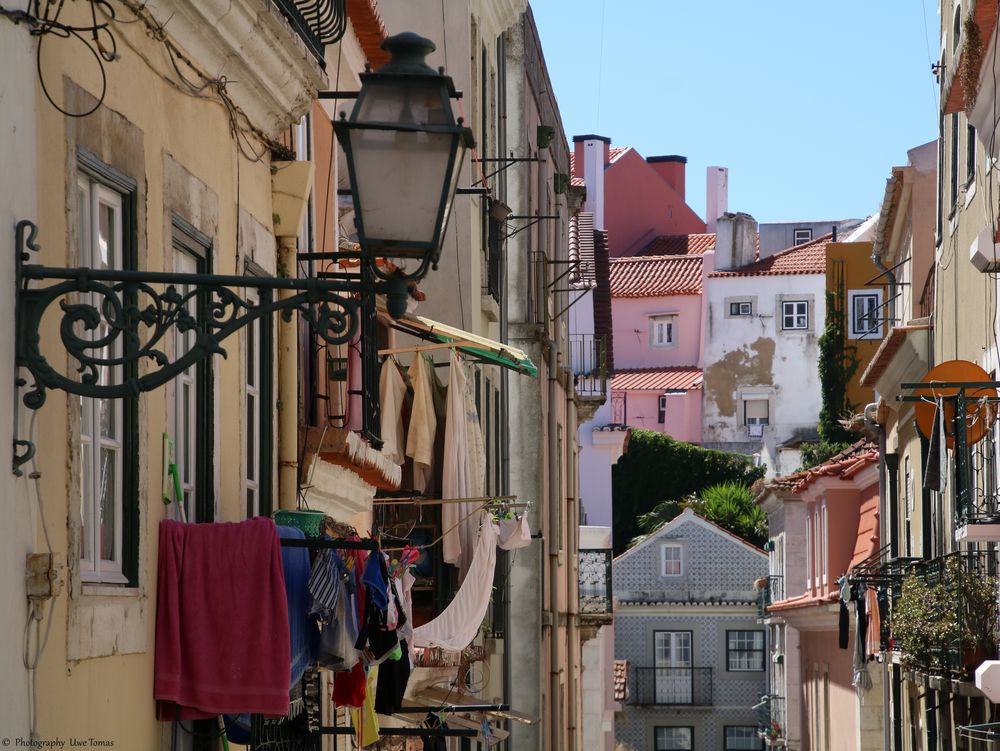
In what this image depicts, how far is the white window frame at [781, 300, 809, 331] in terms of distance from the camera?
66.6 meters

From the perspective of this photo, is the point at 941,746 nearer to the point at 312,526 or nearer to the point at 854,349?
the point at 312,526

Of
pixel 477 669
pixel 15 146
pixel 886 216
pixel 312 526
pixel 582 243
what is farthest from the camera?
pixel 582 243

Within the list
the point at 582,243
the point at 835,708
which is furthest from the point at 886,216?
the point at 835,708

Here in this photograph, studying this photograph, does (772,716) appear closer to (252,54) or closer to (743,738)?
(743,738)

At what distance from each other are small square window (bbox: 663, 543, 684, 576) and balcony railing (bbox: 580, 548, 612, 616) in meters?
20.7

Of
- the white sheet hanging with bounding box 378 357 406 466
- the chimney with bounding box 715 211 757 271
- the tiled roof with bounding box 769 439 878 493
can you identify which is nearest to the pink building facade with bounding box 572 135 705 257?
the chimney with bounding box 715 211 757 271

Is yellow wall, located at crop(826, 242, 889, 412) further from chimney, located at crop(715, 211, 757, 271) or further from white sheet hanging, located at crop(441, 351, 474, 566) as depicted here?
white sheet hanging, located at crop(441, 351, 474, 566)

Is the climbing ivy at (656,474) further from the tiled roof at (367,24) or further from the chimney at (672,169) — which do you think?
the tiled roof at (367,24)

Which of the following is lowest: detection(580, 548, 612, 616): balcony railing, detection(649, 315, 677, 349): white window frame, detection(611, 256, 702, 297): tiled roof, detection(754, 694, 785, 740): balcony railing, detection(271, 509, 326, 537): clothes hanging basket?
detection(754, 694, 785, 740): balcony railing

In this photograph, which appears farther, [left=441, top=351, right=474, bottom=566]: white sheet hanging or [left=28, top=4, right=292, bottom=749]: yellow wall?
[left=441, top=351, right=474, bottom=566]: white sheet hanging

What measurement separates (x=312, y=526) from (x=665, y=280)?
62.7 metres

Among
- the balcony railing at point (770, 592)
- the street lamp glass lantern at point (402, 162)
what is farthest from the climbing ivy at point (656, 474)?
the street lamp glass lantern at point (402, 162)

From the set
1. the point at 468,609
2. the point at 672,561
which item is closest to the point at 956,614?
the point at 468,609

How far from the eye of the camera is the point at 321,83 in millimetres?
8305
